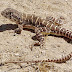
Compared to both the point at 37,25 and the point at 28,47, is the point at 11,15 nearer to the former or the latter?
the point at 37,25

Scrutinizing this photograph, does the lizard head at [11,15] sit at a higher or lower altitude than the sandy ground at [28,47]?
higher

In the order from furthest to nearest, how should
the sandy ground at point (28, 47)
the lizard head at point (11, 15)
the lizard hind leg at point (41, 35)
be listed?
the lizard head at point (11, 15) < the lizard hind leg at point (41, 35) < the sandy ground at point (28, 47)

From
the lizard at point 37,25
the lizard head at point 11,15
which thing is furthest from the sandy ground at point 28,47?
the lizard head at point 11,15

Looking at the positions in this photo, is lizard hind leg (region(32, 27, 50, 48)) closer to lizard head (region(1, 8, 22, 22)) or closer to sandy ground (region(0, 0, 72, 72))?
sandy ground (region(0, 0, 72, 72))

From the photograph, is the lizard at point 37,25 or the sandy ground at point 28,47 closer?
the sandy ground at point 28,47

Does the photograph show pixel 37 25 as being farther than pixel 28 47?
Yes

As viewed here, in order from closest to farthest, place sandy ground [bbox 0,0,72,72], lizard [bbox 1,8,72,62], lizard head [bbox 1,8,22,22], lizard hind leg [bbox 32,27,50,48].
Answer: sandy ground [bbox 0,0,72,72], lizard hind leg [bbox 32,27,50,48], lizard [bbox 1,8,72,62], lizard head [bbox 1,8,22,22]

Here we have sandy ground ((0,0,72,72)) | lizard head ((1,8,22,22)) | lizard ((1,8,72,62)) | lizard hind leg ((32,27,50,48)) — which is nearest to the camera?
sandy ground ((0,0,72,72))

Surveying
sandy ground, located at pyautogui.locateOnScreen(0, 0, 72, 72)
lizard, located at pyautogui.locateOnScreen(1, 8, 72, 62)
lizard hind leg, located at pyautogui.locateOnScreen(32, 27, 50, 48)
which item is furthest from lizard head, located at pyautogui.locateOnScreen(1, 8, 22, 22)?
lizard hind leg, located at pyautogui.locateOnScreen(32, 27, 50, 48)

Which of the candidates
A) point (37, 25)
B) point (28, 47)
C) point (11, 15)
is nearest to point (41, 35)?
point (37, 25)

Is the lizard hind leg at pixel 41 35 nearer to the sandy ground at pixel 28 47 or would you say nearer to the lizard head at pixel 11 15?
the sandy ground at pixel 28 47

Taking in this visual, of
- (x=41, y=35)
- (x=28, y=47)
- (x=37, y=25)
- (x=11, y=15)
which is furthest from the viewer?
(x=37, y=25)
